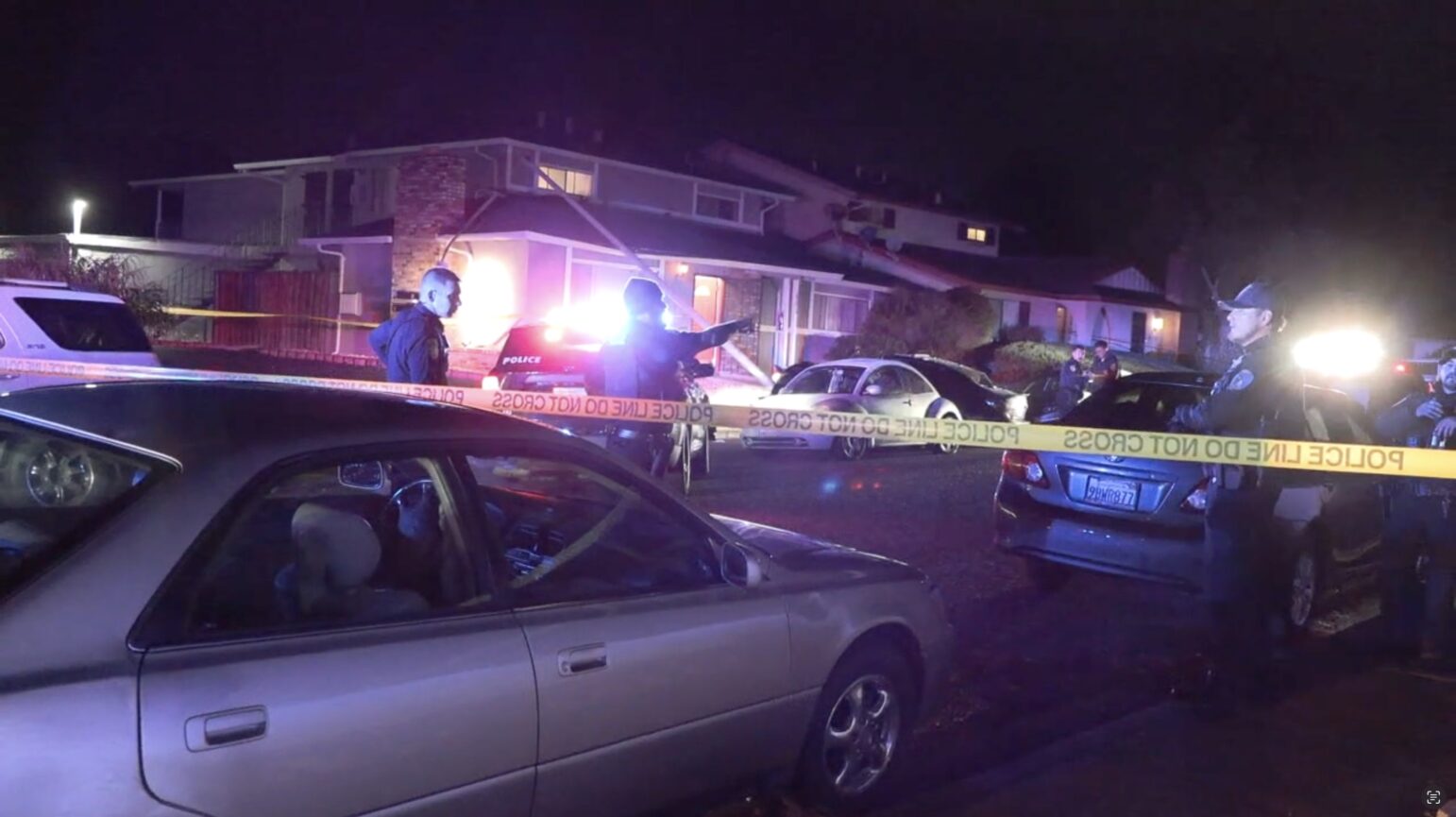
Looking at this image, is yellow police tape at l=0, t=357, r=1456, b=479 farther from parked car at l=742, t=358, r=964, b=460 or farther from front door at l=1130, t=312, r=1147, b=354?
front door at l=1130, t=312, r=1147, b=354

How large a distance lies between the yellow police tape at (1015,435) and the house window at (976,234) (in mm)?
34251

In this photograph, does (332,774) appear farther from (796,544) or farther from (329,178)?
(329,178)


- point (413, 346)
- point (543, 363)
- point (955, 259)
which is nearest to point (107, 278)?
point (543, 363)

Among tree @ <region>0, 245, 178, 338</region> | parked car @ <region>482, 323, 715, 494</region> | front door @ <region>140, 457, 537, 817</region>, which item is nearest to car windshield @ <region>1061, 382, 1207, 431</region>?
parked car @ <region>482, 323, 715, 494</region>

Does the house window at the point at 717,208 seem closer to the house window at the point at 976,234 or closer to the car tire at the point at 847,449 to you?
the house window at the point at 976,234

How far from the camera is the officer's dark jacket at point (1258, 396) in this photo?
5.38 metres

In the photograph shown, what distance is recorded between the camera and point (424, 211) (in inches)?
971

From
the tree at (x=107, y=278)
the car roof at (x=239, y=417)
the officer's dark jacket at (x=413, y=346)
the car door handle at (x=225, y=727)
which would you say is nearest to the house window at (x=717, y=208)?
the tree at (x=107, y=278)

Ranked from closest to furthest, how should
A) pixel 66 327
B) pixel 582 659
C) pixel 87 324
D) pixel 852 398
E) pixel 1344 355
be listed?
1. pixel 582 659
2. pixel 66 327
3. pixel 87 324
4. pixel 852 398
5. pixel 1344 355

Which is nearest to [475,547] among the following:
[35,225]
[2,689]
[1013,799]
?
[2,689]

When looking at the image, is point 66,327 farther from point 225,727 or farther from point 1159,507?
point 225,727

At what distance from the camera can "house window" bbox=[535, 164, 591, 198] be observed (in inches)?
1027

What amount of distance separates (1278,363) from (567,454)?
335 centimetres

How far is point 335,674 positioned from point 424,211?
22.9 meters
